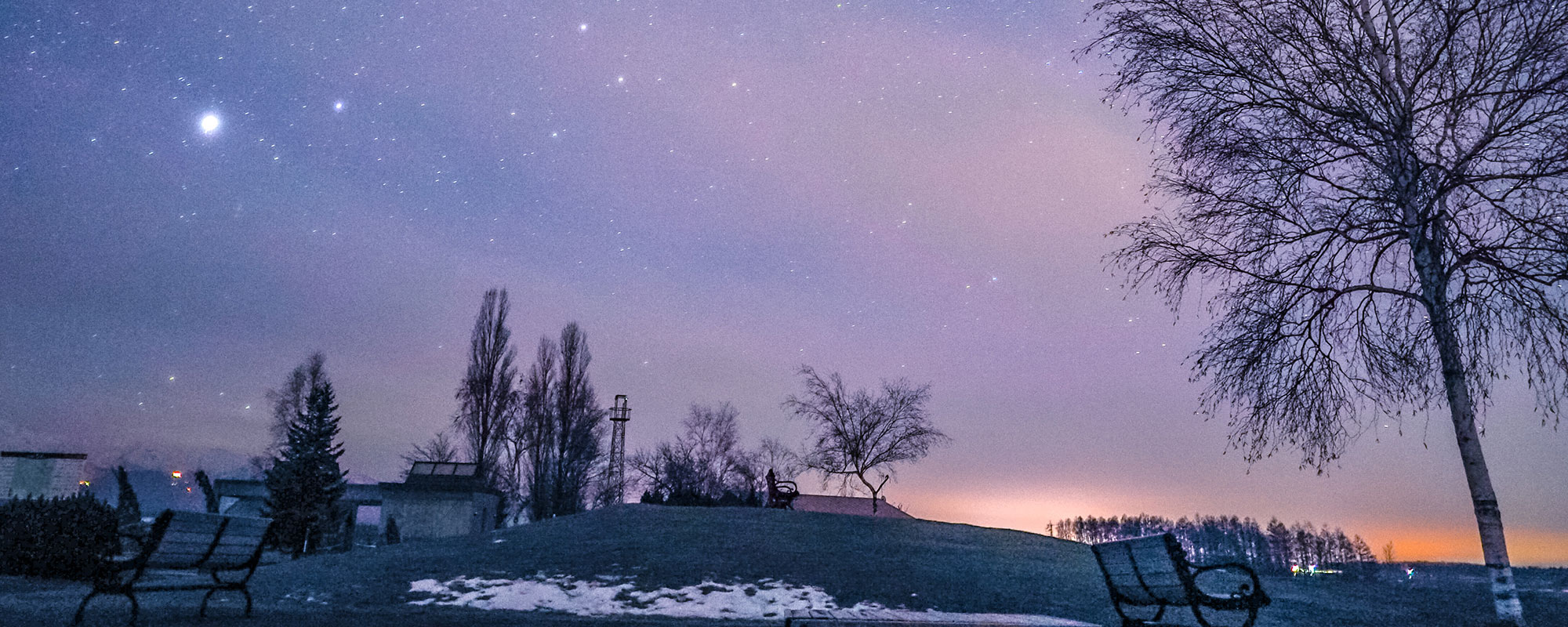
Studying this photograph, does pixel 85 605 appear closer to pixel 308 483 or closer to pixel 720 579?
pixel 720 579

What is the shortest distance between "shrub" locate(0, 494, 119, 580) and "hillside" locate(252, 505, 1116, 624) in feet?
8.93

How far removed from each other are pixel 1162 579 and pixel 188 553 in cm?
858

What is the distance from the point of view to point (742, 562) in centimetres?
1389

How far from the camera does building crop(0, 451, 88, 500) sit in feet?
127

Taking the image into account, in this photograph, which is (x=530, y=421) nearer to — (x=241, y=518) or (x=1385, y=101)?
(x=241, y=518)

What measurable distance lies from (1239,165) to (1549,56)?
3.30 meters

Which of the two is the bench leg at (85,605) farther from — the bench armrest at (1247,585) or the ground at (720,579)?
the bench armrest at (1247,585)

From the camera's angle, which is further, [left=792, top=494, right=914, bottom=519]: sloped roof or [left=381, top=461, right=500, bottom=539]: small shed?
[left=792, top=494, right=914, bottom=519]: sloped roof

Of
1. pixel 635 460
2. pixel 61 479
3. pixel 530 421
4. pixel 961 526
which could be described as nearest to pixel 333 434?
pixel 530 421

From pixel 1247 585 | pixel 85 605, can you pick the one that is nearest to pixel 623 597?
pixel 85 605

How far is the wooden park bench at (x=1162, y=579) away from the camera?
20.5 ft

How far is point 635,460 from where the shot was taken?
72188mm

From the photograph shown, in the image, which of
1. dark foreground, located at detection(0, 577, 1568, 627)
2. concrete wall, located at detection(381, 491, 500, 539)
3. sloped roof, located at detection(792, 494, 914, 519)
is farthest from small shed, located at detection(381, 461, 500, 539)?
dark foreground, located at detection(0, 577, 1568, 627)

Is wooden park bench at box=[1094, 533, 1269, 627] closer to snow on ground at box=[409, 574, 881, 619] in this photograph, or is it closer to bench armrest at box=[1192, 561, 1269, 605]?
Result: bench armrest at box=[1192, 561, 1269, 605]
